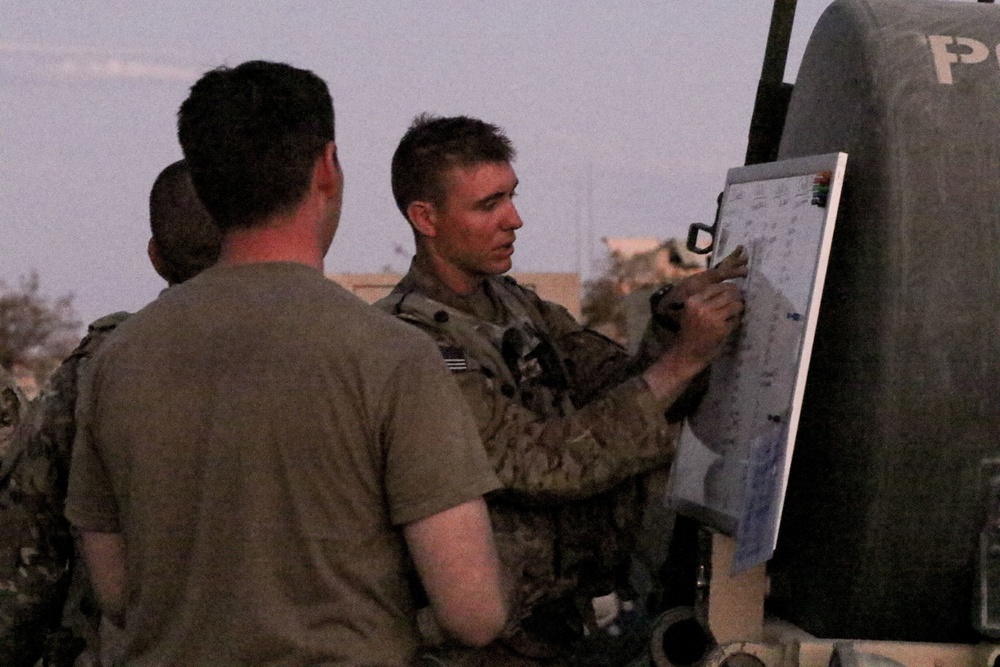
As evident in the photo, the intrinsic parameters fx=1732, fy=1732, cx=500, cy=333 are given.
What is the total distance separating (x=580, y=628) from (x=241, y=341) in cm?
166

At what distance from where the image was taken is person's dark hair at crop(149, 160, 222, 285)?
342 cm

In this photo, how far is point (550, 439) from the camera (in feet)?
11.0

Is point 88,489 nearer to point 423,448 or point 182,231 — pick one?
point 423,448

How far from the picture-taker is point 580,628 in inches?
149

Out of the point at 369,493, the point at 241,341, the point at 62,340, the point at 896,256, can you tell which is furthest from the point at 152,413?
the point at 62,340

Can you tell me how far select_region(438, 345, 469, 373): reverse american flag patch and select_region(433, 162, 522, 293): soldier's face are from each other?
34 centimetres

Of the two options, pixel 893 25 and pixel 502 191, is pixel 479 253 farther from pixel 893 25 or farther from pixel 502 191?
pixel 893 25

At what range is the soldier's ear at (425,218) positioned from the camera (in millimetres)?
3711

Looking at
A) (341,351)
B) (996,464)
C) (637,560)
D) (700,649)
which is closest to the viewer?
(341,351)

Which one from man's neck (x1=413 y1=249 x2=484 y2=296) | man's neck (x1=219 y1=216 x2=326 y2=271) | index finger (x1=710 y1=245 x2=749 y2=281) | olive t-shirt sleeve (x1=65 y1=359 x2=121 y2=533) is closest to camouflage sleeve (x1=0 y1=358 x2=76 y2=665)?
olive t-shirt sleeve (x1=65 y1=359 x2=121 y2=533)

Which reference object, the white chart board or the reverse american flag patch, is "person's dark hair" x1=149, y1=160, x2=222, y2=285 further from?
the white chart board

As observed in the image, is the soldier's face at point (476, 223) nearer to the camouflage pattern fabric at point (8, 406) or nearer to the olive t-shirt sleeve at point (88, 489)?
the olive t-shirt sleeve at point (88, 489)

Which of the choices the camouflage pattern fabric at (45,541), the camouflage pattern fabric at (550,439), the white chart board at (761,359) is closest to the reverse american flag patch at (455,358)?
the camouflage pattern fabric at (550,439)

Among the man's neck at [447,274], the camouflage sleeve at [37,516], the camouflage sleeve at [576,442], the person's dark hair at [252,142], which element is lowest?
the camouflage sleeve at [37,516]
